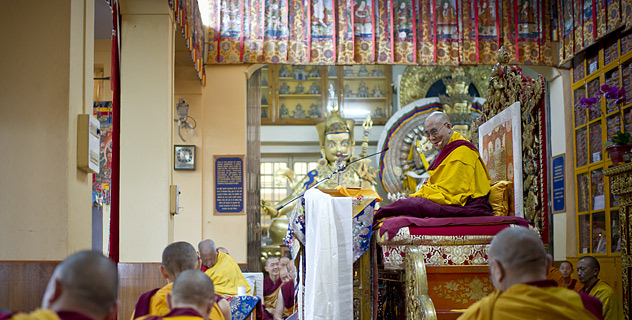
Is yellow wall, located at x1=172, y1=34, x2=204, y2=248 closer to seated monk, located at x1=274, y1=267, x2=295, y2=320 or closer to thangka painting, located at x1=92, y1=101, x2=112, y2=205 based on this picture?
thangka painting, located at x1=92, y1=101, x2=112, y2=205

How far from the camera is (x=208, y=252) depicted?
6625 millimetres

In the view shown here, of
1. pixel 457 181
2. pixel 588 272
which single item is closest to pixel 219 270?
pixel 457 181

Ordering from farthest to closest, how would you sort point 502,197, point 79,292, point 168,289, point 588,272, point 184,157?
point 184,157, point 588,272, point 502,197, point 168,289, point 79,292

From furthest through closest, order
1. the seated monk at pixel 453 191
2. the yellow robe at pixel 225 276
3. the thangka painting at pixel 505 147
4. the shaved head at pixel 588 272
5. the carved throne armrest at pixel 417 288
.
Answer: the shaved head at pixel 588 272, the yellow robe at pixel 225 276, the thangka painting at pixel 505 147, the seated monk at pixel 453 191, the carved throne armrest at pixel 417 288

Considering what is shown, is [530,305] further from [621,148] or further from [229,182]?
[229,182]

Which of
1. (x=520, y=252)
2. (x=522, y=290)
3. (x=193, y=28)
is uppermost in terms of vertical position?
(x=193, y=28)

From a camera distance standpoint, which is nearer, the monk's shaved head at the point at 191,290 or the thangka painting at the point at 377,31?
the monk's shaved head at the point at 191,290

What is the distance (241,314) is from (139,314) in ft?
9.80

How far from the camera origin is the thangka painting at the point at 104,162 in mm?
9461

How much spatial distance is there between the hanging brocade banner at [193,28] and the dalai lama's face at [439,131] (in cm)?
294

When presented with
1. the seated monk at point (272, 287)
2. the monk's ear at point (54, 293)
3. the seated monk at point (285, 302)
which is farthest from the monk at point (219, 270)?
the monk's ear at point (54, 293)

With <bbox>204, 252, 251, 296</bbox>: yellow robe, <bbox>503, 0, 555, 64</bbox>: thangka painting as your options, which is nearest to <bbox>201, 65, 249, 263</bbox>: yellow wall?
<bbox>204, 252, 251, 296</bbox>: yellow robe

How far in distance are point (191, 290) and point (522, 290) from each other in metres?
1.22

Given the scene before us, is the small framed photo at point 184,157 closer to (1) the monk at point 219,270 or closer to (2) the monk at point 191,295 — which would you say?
(1) the monk at point 219,270
